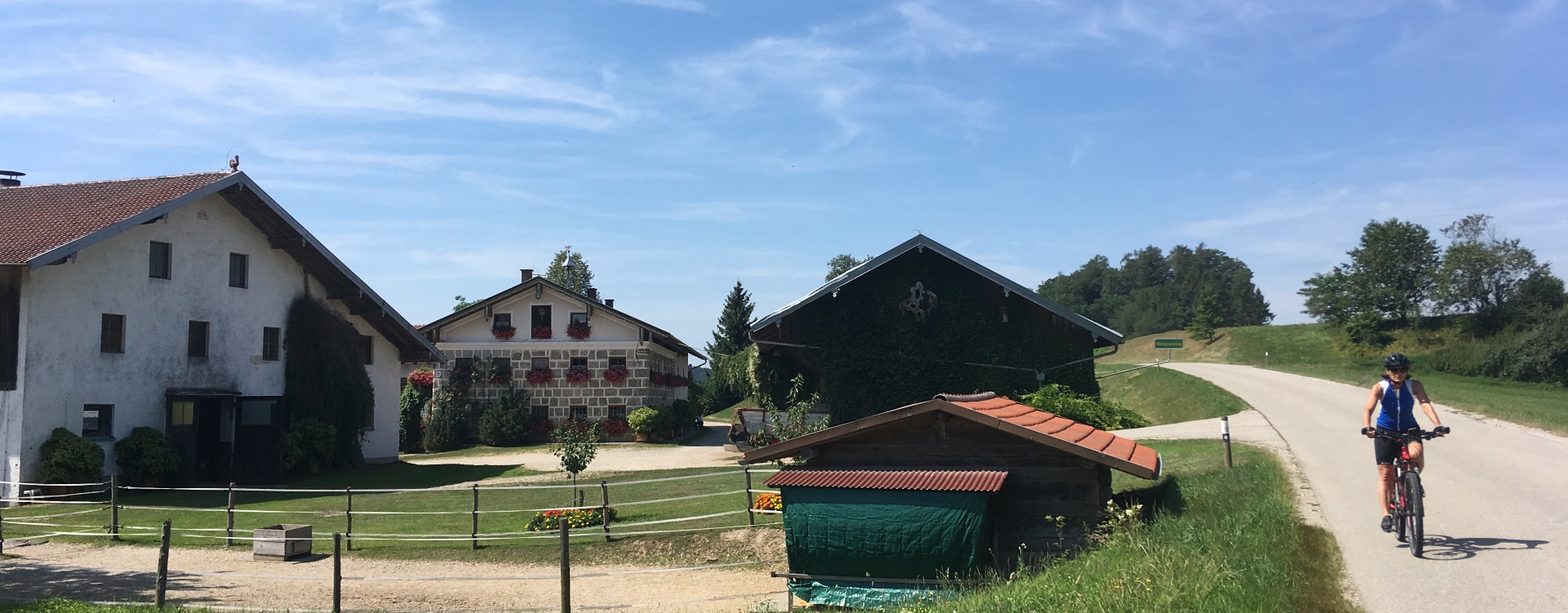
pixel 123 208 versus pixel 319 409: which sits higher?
pixel 123 208

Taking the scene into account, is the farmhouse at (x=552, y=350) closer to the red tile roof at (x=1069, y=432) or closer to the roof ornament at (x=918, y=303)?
the roof ornament at (x=918, y=303)

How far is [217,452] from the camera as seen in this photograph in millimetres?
27547

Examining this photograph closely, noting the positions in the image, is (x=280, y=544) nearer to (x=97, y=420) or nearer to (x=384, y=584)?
(x=384, y=584)

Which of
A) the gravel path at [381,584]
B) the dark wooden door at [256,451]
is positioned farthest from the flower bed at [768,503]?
the dark wooden door at [256,451]

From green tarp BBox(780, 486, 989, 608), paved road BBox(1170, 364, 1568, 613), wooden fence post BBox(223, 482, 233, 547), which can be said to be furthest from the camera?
wooden fence post BBox(223, 482, 233, 547)

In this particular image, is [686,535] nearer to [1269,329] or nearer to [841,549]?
[841,549]

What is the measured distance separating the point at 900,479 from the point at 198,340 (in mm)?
22934

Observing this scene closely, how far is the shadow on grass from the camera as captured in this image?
39.5 feet

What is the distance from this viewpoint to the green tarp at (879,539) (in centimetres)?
1141

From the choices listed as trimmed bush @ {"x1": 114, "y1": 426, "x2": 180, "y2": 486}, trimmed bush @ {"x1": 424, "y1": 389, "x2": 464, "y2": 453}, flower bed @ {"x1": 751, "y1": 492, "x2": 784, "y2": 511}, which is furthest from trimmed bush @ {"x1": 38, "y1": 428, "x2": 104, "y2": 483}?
trimmed bush @ {"x1": 424, "y1": 389, "x2": 464, "y2": 453}

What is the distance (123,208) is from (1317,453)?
89.0 ft

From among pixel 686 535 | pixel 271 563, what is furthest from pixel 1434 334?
pixel 271 563

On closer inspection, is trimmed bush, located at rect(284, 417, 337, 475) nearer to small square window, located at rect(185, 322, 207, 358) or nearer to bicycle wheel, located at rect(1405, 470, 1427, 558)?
small square window, located at rect(185, 322, 207, 358)

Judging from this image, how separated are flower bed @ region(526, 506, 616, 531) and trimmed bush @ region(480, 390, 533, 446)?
23.6 metres
